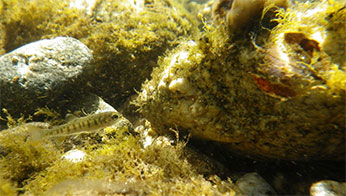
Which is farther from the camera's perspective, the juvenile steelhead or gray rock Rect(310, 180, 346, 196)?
the juvenile steelhead

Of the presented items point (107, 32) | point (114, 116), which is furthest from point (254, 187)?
point (107, 32)

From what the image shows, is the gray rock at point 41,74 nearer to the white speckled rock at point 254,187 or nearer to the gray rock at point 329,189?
the white speckled rock at point 254,187

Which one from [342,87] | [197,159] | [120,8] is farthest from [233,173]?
[120,8]

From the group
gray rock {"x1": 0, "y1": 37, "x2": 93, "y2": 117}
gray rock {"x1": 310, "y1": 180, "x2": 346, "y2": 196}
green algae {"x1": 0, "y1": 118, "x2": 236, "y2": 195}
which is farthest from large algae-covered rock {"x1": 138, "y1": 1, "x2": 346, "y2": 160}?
gray rock {"x1": 0, "y1": 37, "x2": 93, "y2": 117}

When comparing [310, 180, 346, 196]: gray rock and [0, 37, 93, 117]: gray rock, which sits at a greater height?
[310, 180, 346, 196]: gray rock

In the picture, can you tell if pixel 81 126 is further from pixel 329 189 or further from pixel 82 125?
pixel 329 189

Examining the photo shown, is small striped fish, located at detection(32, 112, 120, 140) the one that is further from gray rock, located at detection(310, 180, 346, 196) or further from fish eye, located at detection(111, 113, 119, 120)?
gray rock, located at detection(310, 180, 346, 196)
